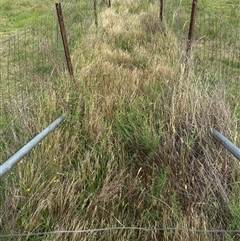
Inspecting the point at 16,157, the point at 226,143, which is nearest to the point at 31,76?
the point at 16,157

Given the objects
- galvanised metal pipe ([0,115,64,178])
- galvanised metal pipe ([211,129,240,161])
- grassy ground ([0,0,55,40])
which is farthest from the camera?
grassy ground ([0,0,55,40])

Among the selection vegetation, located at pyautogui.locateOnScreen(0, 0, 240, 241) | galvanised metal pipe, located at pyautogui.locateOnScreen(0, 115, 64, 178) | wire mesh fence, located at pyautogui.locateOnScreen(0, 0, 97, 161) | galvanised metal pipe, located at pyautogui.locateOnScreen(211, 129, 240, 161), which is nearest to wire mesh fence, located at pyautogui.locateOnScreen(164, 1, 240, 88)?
vegetation, located at pyautogui.locateOnScreen(0, 0, 240, 241)

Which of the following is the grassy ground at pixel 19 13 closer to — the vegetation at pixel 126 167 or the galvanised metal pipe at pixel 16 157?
the vegetation at pixel 126 167

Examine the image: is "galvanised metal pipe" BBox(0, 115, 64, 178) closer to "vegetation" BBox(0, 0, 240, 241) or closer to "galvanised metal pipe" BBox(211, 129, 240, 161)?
"vegetation" BBox(0, 0, 240, 241)

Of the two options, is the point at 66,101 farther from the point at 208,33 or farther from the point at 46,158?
the point at 208,33

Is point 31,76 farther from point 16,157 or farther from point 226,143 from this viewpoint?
point 226,143

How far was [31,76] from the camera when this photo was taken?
509cm

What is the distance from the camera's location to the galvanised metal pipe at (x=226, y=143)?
2.36 metres

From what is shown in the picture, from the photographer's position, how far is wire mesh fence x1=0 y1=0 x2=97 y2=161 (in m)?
3.27

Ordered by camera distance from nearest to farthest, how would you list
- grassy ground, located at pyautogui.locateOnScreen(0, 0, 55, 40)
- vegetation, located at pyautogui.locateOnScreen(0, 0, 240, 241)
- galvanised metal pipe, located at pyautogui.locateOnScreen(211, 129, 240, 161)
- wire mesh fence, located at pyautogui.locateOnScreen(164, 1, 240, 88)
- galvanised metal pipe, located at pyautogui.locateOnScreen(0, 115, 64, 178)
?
1. galvanised metal pipe, located at pyautogui.locateOnScreen(0, 115, 64, 178)
2. galvanised metal pipe, located at pyautogui.locateOnScreen(211, 129, 240, 161)
3. vegetation, located at pyautogui.locateOnScreen(0, 0, 240, 241)
4. wire mesh fence, located at pyautogui.locateOnScreen(164, 1, 240, 88)
5. grassy ground, located at pyautogui.locateOnScreen(0, 0, 55, 40)

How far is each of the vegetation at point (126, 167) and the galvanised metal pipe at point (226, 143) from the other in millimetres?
95

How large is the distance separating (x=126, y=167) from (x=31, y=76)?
104 inches

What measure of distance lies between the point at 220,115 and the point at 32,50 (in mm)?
4139

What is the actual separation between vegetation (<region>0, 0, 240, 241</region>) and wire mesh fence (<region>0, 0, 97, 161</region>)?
0.17 feet
